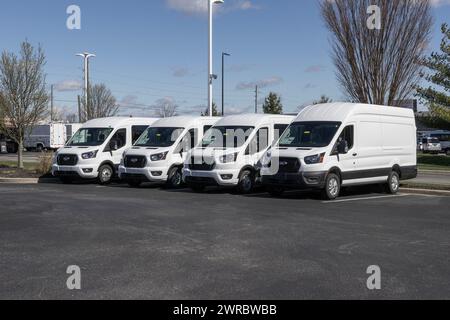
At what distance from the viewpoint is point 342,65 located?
2500 centimetres

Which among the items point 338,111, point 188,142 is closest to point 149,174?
point 188,142

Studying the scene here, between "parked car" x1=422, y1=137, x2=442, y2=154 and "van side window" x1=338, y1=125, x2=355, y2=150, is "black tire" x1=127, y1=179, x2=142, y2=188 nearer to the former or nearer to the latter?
"van side window" x1=338, y1=125, x2=355, y2=150

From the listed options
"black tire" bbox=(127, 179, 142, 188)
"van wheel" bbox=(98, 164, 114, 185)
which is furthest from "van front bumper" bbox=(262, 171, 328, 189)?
"van wheel" bbox=(98, 164, 114, 185)

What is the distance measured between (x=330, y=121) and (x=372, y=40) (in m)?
10.8

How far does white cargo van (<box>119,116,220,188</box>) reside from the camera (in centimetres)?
1688

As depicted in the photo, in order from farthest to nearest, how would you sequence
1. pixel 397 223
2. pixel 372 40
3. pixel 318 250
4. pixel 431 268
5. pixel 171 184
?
pixel 372 40 → pixel 171 184 → pixel 397 223 → pixel 318 250 → pixel 431 268

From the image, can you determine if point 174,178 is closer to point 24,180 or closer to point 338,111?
point 338,111

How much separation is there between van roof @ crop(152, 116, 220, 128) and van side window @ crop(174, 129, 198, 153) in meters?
0.26

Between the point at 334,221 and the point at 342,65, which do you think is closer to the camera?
the point at 334,221

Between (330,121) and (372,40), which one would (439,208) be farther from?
(372,40)

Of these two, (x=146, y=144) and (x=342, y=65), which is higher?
(x=342, y=65)

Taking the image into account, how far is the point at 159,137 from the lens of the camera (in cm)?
1784
